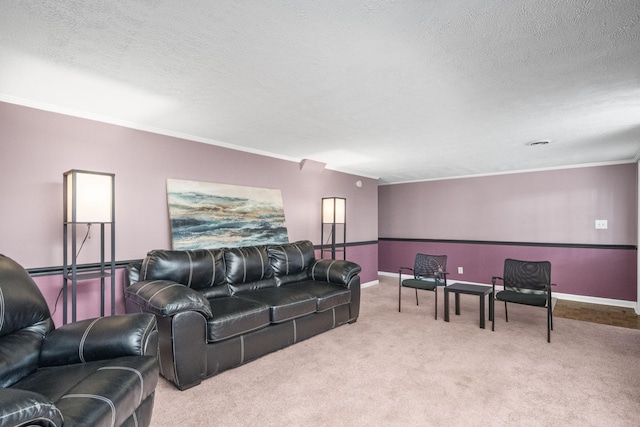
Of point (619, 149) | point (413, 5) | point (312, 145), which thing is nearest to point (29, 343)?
point (413, 5)

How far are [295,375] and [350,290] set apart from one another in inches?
55.8

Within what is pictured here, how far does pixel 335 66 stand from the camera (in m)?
2.06

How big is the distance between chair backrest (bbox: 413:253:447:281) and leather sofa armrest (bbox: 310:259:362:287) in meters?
1.20

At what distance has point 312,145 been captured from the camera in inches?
163

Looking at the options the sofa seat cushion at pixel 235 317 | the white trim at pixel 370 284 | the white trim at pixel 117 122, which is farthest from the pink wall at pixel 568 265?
the sofa seat cushion at pixel 235 317

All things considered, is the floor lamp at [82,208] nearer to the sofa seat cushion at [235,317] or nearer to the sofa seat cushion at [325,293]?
the sofa seat cushion at [235,317]

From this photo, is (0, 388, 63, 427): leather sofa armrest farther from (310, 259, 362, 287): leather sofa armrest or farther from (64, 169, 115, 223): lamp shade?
(310, 259, 362, 287): leather sofa armrest

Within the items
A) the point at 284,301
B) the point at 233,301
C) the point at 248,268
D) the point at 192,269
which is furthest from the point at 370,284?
the point at 192,269

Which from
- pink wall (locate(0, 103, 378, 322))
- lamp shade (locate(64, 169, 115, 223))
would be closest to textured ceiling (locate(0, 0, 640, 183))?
pink wall (locate(0, 103, 378, 322))

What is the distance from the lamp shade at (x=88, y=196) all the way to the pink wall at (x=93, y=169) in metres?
0.26

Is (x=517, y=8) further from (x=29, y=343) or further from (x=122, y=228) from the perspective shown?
(x=122, y=228)

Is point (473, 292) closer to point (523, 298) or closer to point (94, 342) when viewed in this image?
point (523, 298)

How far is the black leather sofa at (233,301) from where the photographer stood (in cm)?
243

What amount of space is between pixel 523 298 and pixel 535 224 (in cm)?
265
